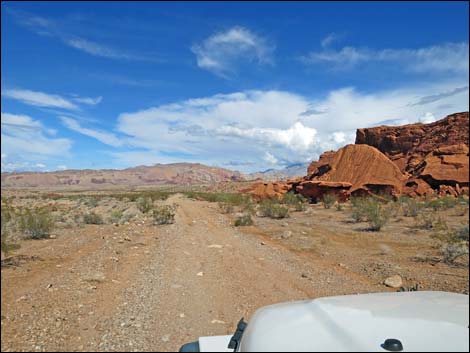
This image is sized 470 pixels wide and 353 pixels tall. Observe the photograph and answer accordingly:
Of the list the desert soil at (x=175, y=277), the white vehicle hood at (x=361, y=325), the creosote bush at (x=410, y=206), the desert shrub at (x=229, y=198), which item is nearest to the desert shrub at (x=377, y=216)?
the desert soil at (x=175, y=277)

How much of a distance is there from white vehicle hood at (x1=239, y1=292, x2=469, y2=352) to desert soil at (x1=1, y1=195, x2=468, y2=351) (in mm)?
876

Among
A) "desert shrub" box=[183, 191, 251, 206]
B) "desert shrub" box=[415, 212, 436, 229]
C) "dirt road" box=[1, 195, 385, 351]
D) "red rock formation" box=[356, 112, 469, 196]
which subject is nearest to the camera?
"dirt road" box=[1, 195, 385, 351]

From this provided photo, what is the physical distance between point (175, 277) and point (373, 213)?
31.8ft

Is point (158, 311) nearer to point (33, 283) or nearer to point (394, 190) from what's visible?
point (33, 283)

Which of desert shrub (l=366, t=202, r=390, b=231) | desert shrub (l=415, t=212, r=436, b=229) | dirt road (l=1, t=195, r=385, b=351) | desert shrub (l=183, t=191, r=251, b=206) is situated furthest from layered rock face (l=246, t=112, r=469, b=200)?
desert shrub (l=183, t=191, r=251, b=206)

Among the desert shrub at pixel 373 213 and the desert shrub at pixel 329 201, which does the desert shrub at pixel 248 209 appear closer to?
the desert shrub at pixel 329 201

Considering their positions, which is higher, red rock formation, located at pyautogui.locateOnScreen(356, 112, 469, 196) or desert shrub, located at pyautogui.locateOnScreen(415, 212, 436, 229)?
red rock formation, located at pyautogui.locateOnScreen(356, 112, 469, 196)

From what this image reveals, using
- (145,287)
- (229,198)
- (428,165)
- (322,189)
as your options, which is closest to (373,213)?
(428,165)

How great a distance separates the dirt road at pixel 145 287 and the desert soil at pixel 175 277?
2cm

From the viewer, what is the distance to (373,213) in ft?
46.3

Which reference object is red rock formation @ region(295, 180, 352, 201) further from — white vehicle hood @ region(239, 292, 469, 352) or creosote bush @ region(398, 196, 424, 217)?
white vehicle hood @ region(239, 292, 469, 352)

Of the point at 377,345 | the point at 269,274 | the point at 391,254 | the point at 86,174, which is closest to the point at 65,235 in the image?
the point at 269,274

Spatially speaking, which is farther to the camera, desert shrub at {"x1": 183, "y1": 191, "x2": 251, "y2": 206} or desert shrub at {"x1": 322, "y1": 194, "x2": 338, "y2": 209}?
desert shrub at {"x1": 183, "y1": 191, "x2": 251, "y2": 206}

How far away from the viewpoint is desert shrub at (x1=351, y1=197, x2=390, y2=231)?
1375cm
